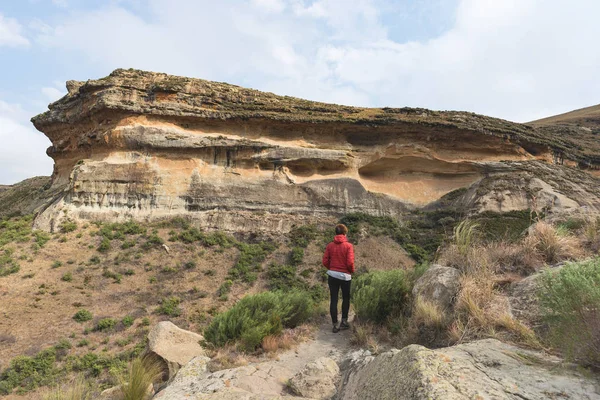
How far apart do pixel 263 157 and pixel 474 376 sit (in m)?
20.5

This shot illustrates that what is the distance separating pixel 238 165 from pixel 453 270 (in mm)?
18469

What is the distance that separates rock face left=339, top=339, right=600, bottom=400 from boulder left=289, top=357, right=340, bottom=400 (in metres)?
0.81

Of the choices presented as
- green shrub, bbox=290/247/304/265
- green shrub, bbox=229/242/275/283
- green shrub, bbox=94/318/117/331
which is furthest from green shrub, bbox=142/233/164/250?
green shrub, bbox=290/247/304/265

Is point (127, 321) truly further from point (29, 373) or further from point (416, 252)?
point (416, 252)

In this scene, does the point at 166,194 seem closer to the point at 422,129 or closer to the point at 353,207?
the point at 353,207

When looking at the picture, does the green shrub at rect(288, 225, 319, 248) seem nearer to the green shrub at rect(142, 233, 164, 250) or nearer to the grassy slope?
the grassy slope

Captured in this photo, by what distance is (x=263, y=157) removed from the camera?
74.0 feet

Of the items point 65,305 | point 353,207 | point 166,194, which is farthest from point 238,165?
point 65,305

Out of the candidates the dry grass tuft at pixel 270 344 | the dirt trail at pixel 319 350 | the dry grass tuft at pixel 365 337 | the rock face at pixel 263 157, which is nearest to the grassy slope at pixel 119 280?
the rock face at pixel 263 157

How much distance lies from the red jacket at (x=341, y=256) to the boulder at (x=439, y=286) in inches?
51.1

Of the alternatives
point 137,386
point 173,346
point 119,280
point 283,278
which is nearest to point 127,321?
point 119,280

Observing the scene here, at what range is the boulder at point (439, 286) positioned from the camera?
486 centimetres

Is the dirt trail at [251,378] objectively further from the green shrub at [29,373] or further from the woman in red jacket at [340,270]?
the green shrub at [29,373]

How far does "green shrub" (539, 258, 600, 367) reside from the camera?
8.87ft
